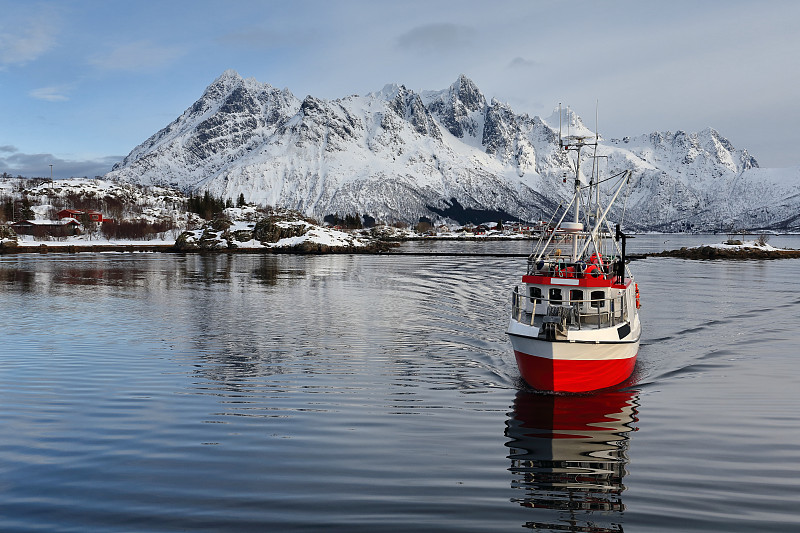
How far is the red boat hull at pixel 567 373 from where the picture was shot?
23344mm

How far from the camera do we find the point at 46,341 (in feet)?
112

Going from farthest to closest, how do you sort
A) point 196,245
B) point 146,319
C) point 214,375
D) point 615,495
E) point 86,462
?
point 196,245 → point 146,319 → point 214,375 → point 86,462 → point 615,495

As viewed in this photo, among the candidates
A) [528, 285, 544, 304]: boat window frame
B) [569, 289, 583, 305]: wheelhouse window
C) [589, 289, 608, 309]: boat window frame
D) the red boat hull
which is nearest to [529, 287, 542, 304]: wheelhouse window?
[528, 285, 544, 304]: boat window frame

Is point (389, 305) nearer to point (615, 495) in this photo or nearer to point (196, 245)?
point (615, 495)

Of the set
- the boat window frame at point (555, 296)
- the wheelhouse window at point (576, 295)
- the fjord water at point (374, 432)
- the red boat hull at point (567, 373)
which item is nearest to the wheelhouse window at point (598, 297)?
the wheelhouse window at point (576, 295)

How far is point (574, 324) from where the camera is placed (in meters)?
24.8

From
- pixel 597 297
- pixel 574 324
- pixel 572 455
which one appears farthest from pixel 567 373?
pixel 572 455

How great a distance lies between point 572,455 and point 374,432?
6275mm

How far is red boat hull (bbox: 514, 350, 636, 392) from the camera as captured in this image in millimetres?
23344

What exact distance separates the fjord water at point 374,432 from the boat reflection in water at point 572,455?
0.07 metres

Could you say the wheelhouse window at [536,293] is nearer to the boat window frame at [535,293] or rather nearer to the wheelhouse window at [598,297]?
the boat window frame at [535,293]

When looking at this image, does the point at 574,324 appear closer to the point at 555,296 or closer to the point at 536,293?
the point at 555,296

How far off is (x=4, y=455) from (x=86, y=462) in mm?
2562

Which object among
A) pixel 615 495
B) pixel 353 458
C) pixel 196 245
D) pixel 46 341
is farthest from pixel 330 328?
pixel 196 245
